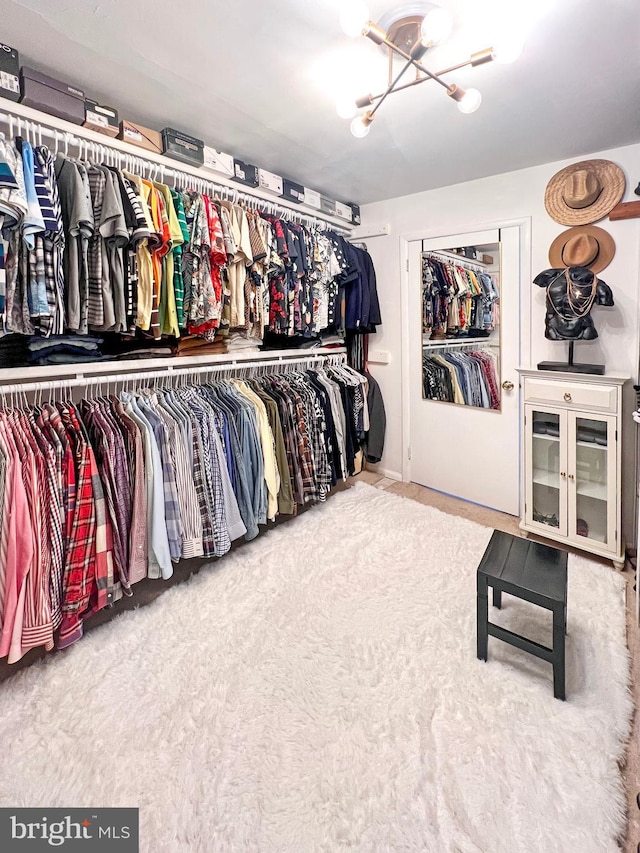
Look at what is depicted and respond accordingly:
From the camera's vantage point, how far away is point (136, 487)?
1.98m

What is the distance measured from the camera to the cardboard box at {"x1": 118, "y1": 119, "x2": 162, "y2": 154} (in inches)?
79.6

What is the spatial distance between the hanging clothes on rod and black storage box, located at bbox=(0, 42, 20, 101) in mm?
154

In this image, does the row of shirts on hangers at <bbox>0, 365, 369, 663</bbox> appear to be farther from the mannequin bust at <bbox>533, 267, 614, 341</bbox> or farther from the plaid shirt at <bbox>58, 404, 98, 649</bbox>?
the mannequin bust at <bbox>533, 267, 614, 341</bbox>

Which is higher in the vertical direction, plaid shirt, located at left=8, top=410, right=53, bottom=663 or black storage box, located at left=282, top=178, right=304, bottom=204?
black storage box, located at left=282, top=178, right=304, bottom=204

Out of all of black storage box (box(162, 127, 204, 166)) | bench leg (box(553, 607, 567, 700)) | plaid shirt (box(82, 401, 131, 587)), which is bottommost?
bench leg (box(553, 607, 567, 700))

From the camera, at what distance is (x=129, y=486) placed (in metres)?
1.97

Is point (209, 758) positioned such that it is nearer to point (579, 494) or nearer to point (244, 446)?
point (244, 446)

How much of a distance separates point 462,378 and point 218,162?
7.12 ft

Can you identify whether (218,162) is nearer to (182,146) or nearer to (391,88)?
(182,146)

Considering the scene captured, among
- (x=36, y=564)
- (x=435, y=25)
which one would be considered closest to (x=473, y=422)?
(x=435, y=25)

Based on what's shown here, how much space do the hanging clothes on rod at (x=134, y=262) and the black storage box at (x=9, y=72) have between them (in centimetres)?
15

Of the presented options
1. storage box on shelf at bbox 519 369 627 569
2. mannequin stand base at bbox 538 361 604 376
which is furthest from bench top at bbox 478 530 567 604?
mannequin stand base at bbox 538 361 604 376

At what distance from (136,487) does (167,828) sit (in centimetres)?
120

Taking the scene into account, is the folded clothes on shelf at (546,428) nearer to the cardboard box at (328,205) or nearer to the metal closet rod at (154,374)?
the metal closet rod at (154,374)
